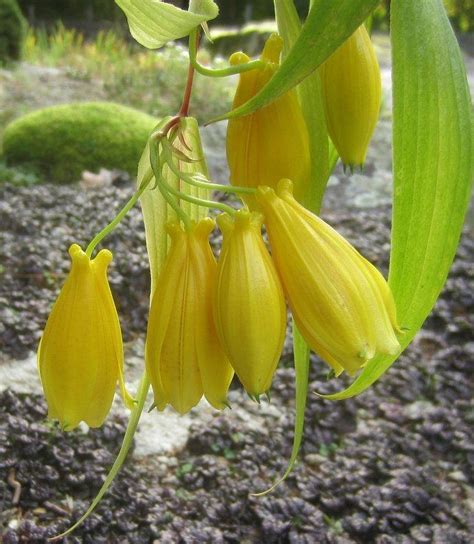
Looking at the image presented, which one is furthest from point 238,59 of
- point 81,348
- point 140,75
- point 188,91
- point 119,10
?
point 119,10

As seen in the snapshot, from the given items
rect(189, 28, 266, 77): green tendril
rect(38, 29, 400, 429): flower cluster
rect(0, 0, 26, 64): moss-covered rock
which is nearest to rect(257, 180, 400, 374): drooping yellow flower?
rect(38, 29, 400, 429): flower cluster

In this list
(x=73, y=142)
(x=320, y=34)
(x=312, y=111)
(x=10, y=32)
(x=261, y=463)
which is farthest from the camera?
(x=10, y=32)

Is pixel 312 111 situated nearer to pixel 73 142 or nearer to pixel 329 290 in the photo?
pixel 329 290

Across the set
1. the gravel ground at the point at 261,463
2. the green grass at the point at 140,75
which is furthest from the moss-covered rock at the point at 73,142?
the gravel ground at the point at 261,463

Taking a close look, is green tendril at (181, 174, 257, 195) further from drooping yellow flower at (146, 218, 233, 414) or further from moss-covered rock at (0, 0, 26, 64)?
moss-covered rock at (0, 0, 26, 64)

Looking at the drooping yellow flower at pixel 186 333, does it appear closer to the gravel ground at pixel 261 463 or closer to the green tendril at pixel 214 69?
the green tendril at pixel 214 69

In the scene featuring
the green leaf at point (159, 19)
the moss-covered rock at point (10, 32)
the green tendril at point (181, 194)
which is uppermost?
the moss-covered rock at point (10, 32)

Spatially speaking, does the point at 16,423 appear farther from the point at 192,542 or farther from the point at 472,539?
the point at 472,539
